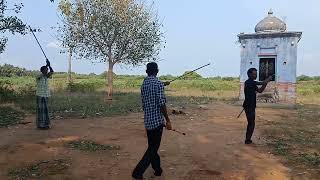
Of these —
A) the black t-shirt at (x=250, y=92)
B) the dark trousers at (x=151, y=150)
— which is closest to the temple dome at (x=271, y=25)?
the black t-shirt at (x=250, y=92)

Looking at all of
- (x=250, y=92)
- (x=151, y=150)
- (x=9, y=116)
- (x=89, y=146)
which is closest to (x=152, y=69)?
(x=151, y=150)

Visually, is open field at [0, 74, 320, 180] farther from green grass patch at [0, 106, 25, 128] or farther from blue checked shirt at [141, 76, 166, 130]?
blue checked shirt at [141, 76, 166, 130]

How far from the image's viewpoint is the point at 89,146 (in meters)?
8.93

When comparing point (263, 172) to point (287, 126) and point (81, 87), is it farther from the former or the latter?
point (81, 87)

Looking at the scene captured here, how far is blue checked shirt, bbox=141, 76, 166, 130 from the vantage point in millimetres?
6316

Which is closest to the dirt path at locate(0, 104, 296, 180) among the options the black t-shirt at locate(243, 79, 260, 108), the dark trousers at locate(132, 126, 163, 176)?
the dark trousers at locate(132, 126, 163, 176)

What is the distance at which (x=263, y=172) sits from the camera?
7.24 metres

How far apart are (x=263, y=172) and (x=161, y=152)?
2.25 meters

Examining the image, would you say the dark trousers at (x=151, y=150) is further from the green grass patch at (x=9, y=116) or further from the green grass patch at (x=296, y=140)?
the green grass patch at (x=9, y=116)

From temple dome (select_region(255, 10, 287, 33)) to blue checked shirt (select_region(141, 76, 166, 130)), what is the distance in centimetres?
1488

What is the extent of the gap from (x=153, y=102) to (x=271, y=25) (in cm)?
1509

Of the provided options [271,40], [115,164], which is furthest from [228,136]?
[271,40]

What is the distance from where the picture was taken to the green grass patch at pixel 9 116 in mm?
12497

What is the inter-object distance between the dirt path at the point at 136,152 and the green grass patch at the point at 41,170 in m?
0.15
